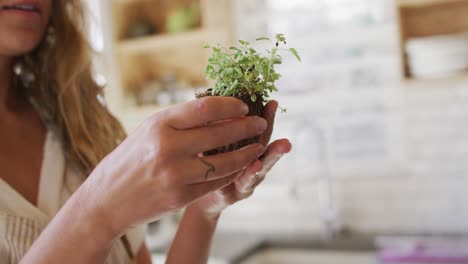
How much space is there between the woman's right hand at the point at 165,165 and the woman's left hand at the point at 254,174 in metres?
0.11

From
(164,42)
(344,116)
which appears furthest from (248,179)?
(164,42)

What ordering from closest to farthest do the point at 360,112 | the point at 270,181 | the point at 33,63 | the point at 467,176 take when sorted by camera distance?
the point at 33,63, the point at 467,176, the point at 360,112, the point at 270,181

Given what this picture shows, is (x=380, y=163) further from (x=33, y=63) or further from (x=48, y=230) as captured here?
(x=48, y=230)

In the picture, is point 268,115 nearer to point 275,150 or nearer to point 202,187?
point 275,150

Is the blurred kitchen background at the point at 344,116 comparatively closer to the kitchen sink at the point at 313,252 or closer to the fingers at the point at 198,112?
the kitchen sink at the point at 313,252

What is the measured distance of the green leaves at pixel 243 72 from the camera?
765mm

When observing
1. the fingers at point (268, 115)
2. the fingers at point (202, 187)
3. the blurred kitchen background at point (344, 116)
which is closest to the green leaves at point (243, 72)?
the fingers at point (268, 115)

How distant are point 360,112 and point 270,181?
629 mm

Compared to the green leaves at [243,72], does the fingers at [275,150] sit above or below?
below

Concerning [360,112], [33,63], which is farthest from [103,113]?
[360,112]

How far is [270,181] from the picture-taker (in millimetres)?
3090

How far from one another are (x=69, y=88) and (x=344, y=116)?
76.2 inches

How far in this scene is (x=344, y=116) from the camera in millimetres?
2904

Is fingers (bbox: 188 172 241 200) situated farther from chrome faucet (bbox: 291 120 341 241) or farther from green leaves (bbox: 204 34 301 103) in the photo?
chrome faucet (bbox: 291 120 341 241)
